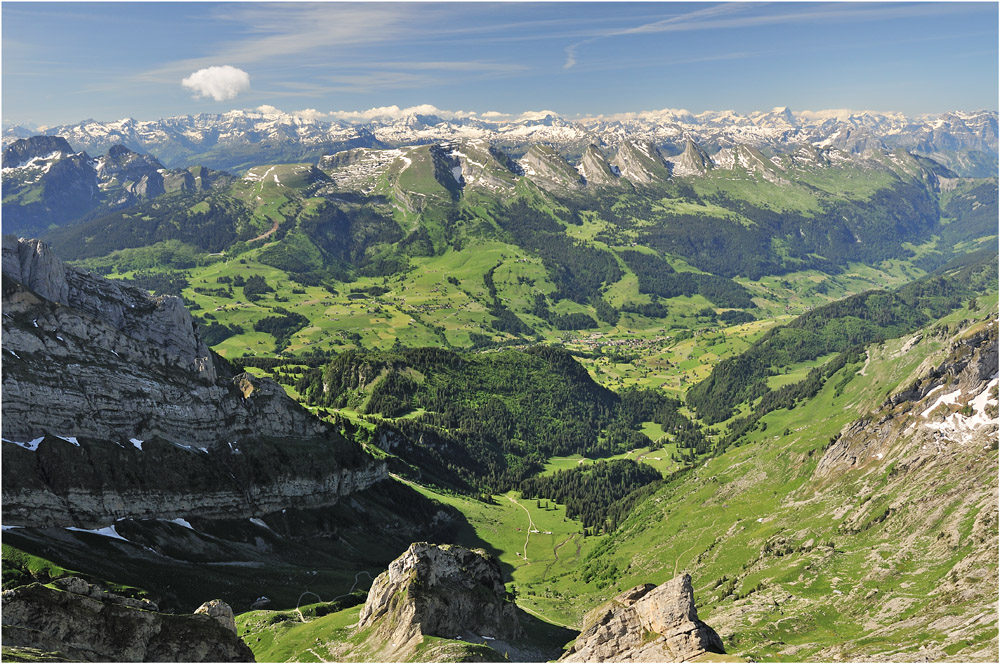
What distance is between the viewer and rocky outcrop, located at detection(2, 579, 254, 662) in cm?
5719

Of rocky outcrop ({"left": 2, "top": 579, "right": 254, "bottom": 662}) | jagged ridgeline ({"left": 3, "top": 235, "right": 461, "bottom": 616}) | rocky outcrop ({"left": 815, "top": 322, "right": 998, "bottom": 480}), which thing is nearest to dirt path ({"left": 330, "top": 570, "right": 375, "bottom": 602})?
jagged ridgeline ({"left": 3, "top": 235, "right": 461, "bottom": 616})

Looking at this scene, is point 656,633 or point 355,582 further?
point 355,582

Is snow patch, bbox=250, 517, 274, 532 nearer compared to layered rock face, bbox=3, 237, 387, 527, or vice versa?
layered rock face, bbox=3, 237, 387, 527

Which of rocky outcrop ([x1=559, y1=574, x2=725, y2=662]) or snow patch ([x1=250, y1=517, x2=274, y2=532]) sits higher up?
rocky outcrop ([x1=559, y1=574, x2=725, y2=662])

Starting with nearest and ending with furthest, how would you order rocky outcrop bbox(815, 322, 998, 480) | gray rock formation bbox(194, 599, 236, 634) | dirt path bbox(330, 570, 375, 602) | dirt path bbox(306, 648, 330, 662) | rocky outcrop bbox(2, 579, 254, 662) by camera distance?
rocky outcrop bbox(2, 579, 254, 662)
gray rock formation bbox(194, 599, 236, 634)
dirt path bbox(306, 648, 330, 662)
dirt path bbox(330, 570, 375, 602)
rocky outcrop bbox(815, 322, 998, 480)

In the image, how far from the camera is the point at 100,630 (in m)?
60.2

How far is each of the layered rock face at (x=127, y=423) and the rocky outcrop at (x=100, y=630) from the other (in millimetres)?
60712

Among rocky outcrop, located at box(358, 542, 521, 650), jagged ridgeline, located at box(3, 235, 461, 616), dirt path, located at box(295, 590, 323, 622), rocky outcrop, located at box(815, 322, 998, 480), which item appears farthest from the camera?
rocky outcrop, located at box(815, 322, 998, 480)

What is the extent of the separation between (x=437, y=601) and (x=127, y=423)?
3308 inches

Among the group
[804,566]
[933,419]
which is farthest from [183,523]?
[933,419]

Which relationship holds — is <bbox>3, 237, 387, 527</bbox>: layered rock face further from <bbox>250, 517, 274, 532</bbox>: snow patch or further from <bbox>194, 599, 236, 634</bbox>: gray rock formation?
<bbox>194, 599, 236, 634</bbox>: gray rock formation

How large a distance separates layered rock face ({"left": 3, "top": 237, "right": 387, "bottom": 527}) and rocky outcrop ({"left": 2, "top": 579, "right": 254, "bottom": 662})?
199 ft

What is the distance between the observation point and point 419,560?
92562 mm

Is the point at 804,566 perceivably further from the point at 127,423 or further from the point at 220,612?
the point at 127,423
